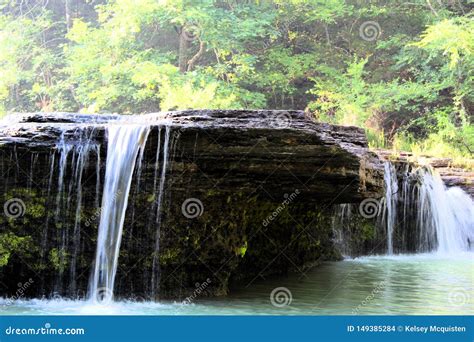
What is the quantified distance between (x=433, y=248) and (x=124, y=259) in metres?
8.42

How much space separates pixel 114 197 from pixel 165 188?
2.14 feet

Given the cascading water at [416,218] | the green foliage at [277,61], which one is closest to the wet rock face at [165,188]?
the cascading water at [416,218]

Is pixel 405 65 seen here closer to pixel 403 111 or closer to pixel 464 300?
pixel 403 111

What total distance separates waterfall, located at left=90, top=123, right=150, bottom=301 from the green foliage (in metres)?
12.0

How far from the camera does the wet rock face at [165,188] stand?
723 centimetres

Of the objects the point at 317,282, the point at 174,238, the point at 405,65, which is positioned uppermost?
the point at 405,65

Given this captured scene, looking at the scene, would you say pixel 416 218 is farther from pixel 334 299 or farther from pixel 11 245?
pixel 11 245

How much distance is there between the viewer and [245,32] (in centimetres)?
2205

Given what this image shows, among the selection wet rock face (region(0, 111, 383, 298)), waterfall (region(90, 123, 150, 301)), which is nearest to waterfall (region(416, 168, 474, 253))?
wet rock face (region(0, 111, 383, 298))

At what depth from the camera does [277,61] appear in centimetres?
2397

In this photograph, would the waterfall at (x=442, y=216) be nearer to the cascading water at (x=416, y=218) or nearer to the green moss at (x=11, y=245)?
the cascading water at (x=416, y=218)

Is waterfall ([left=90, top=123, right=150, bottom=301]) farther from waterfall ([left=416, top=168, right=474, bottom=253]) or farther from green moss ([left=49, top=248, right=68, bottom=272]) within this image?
waterfall ([left=416, top=168, right=474, bottom=253])

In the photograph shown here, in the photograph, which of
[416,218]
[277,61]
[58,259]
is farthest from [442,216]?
[277,61]

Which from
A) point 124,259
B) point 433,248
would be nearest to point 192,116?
point 124,259
